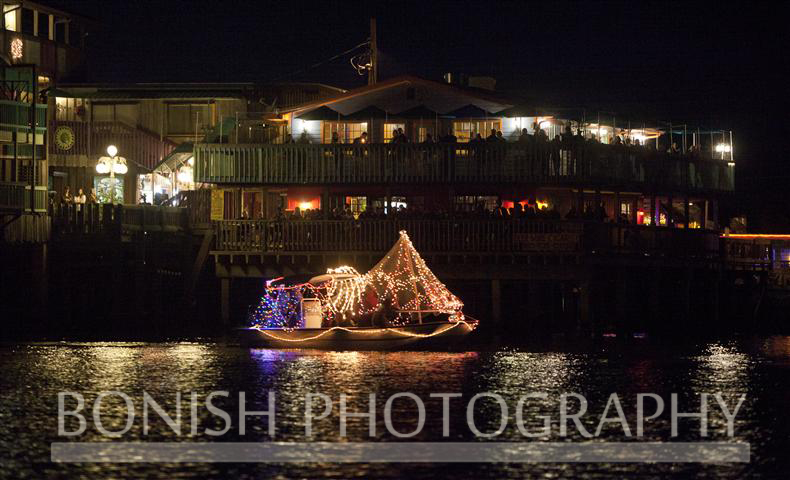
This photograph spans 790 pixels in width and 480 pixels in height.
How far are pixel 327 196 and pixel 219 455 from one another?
117ft

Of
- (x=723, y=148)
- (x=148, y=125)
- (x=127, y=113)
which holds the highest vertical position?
(x=127, y=113)

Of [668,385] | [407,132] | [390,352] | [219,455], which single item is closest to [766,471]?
[219,455]

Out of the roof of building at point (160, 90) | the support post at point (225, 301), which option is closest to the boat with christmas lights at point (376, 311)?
the support post at point (225, 301)

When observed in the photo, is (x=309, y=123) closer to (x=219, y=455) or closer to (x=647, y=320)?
(x=647, y=320)

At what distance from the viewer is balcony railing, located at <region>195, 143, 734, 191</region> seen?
57.7 metres

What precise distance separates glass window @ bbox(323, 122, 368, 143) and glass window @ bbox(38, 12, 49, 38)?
17855 mm

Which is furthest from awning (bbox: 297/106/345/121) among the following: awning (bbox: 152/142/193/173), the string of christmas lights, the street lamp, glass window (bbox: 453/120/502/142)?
the string of christmas lights

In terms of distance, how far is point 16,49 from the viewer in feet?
221

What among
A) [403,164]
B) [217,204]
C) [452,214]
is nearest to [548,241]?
[452,214]

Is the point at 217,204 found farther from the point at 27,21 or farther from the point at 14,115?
the point at 27,21

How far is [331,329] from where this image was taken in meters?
45.9

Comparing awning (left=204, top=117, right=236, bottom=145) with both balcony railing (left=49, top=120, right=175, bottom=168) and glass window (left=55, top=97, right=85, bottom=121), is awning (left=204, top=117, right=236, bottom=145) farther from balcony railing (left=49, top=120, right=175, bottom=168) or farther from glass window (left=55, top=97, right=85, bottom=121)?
glass window (left=55, top=97, right=85, bottom=121)

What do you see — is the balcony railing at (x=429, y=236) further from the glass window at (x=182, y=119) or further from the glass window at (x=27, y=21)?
the glass window at (x=27, y=21)

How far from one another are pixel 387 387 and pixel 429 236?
2118 centimetres
